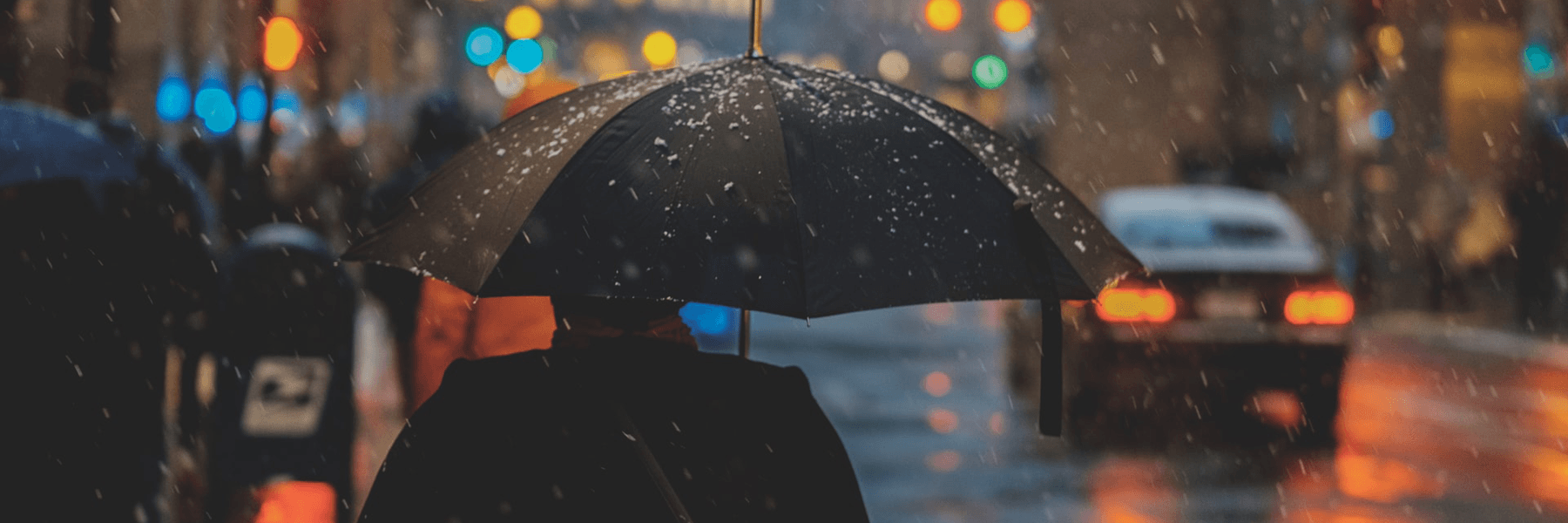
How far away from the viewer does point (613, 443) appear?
281 centimetres

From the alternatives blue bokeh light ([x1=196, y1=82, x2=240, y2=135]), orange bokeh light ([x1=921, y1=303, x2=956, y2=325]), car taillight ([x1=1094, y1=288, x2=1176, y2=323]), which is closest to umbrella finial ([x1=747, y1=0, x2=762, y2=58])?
car taillight ([x1=1094, y1=288, x2=1176, y2=323])

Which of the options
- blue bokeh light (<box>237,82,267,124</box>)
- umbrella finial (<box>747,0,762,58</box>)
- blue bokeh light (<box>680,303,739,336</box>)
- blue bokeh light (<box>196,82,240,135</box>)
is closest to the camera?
umbrella finial (<box>747,0,762,58</box>)

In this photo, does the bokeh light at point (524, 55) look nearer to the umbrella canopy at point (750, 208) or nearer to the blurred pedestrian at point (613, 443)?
the umbrella canopy at point (750, 208)

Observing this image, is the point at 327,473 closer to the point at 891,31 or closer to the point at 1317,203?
the point at 1317,203

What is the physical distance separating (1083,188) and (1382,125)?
4.77m

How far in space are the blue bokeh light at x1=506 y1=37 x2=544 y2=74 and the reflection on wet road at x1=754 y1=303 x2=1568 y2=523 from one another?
41.7 ft

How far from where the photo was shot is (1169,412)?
11.0 meters

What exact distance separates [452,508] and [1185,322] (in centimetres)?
819

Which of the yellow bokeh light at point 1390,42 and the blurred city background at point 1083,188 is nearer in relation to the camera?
the blurred city background at point 1083,188

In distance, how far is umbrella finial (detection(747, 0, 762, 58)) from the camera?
12.4 ft

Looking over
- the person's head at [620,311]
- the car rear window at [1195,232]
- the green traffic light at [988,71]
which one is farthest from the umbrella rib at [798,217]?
the green traffic light at [988,71]

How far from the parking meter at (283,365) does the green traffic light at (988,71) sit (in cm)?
1268

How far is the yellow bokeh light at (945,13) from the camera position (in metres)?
16.1

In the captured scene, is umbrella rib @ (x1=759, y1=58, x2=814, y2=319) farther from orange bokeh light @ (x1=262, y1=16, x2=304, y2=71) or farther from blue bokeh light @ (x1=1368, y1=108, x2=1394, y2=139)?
blue bokeh light @ (x1=1368, y1=108, x2=1394, y2=139)
